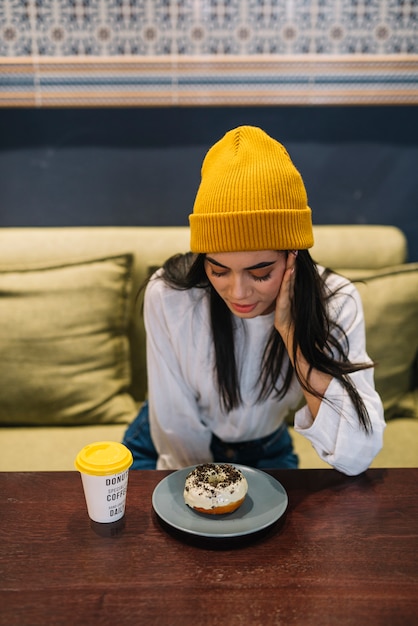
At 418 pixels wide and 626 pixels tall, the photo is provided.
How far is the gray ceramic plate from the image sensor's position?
0.92 meters

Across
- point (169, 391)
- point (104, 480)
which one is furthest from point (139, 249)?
point (104, 480)

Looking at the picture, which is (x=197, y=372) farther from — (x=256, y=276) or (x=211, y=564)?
(x=211, y=564)

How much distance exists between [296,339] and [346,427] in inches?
8.3

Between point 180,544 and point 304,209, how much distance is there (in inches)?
26.6

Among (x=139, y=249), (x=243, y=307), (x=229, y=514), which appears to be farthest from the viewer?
(x=139, y=249)

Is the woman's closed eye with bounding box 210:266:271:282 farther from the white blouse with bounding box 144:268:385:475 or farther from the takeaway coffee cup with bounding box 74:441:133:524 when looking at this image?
the takeaway coffee cup with bounding box 74:441:133:524

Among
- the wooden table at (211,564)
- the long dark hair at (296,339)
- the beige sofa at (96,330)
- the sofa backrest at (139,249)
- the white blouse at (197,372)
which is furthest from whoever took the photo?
the sofa backrest at (139,249)

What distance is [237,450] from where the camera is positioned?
148 centimetres

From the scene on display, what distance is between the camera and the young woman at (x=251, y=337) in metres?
1.12

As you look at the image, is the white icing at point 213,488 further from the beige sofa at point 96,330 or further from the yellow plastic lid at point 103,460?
the beige sofa at point 96,330

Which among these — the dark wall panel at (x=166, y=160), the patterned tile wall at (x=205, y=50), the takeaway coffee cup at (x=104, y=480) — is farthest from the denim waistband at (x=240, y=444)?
the patterned tile wall at (x=205, y=50)

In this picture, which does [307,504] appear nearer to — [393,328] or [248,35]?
[393,328]

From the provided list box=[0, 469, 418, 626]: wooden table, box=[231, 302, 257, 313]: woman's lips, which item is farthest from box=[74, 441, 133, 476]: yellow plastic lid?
box=[231, 302, 257, 313]: woman's lips

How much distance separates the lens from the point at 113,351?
1.95 meters
